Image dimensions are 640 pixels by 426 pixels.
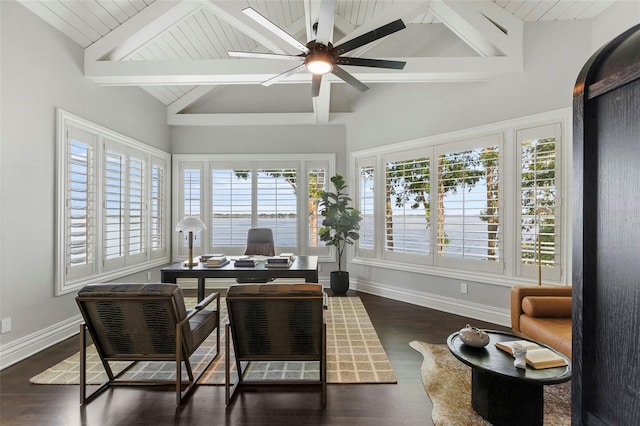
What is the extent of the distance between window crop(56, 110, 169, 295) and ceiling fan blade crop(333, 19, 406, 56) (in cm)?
318

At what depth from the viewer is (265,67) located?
403 cm

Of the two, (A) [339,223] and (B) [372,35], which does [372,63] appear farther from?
(A) [339,223]

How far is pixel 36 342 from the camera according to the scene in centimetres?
327

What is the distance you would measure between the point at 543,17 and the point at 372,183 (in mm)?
3037

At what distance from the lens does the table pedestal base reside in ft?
6.72

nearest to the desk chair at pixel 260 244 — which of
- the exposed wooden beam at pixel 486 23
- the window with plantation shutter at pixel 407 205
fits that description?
the window with plantation shutter at pixel 407 205

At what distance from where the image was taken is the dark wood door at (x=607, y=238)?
60 centimetres

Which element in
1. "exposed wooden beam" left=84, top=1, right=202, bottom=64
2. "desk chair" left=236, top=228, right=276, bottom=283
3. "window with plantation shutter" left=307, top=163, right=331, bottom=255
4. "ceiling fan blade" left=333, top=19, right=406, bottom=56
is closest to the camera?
"ceiling fan blade" left=333, top=19, right=406, bottom=56

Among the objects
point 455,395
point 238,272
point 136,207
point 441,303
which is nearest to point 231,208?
point 136,207

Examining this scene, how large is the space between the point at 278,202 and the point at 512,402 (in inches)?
186

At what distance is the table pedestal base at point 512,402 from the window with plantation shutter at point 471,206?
7.69ft

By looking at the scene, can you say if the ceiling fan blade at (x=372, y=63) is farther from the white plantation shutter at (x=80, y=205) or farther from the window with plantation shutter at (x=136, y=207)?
the window with plantation shutter at (x=136, y=207)

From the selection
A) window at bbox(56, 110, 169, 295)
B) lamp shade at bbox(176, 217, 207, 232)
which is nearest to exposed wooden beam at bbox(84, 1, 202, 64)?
window at bbox(56, 110, 169, 295)

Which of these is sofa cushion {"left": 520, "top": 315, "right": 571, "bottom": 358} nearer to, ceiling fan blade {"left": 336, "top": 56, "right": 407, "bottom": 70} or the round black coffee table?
the round black coffee table
